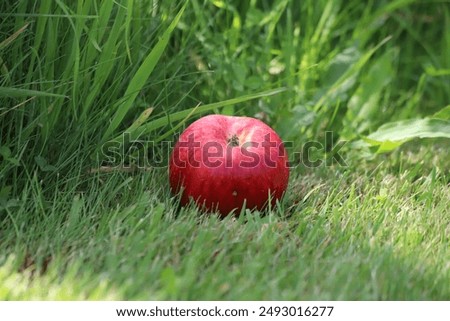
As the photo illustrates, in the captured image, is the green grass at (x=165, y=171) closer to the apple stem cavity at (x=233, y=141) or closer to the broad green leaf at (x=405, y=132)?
the broad green leaf at (x=405, y=132)

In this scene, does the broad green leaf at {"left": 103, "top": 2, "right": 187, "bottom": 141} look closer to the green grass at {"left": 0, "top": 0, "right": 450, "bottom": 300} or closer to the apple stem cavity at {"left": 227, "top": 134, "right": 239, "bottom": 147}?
the green grass at {"left": 0, "top": 0, "right": 450, "bottom": 300}

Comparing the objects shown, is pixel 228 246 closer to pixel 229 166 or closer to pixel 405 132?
pixel 229 166

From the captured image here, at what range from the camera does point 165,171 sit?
107 inches

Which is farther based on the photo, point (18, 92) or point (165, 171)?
point (165, 171)

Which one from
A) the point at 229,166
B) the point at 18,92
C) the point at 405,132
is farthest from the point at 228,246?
the point at 405,132

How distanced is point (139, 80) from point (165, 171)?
345 mm

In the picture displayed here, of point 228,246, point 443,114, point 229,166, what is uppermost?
point 443,114

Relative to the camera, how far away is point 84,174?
98.8 inches

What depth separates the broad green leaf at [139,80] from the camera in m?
2.49

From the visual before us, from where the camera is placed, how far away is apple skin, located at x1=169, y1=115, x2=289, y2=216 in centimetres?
241

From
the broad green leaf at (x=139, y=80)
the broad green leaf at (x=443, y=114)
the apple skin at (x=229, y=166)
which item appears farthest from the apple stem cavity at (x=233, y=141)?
the broad green leaf at (x=443, y=114)

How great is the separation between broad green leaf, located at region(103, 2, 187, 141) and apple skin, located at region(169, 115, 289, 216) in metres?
0.20

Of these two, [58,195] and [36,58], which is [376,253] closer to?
[58,195]

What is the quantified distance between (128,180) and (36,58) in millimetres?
469
